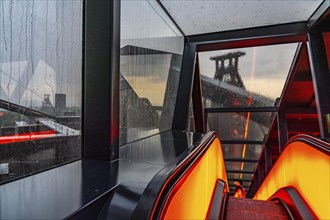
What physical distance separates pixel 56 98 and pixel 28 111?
0.23 m

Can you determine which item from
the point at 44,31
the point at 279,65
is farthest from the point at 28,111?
the point at 279,65

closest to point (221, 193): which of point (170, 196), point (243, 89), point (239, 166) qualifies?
point (170, 196)

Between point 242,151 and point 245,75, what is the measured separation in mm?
3812

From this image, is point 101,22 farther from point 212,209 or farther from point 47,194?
point 212,209

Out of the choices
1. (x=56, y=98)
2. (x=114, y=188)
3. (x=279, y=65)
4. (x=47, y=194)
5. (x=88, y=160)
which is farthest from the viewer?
(x=279, y=65)

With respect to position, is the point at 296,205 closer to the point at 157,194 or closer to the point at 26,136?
the point at 157,194

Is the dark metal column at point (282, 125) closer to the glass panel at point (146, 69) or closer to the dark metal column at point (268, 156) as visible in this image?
the dark metal column at point (268, 156)

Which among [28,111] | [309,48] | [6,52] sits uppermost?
[309,48]

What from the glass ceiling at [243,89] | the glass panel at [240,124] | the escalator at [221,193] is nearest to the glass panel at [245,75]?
the glass ceiling at [243,89]

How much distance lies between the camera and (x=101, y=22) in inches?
61.2

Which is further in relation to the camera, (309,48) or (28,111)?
(309,48)

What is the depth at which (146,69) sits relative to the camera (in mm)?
2684

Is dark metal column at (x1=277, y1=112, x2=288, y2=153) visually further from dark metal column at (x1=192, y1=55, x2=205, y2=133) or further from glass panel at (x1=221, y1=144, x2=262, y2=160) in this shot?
dark metal column at (x1=192, y1=55, x2=205, y2=133)

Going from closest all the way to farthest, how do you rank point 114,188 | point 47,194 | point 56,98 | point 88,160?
point 47,194, point 114,188, point 56,98, point 88,160
